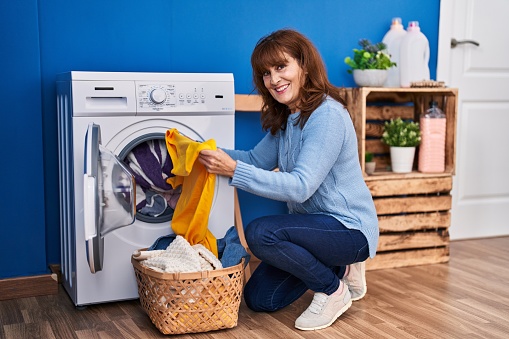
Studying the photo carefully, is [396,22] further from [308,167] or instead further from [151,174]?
[151,174]

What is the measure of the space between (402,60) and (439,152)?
47 centimetres

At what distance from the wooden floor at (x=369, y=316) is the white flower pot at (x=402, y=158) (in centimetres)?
52

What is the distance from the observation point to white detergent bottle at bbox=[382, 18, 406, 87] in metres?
3.22

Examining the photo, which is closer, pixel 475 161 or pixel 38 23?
pixel 38 23

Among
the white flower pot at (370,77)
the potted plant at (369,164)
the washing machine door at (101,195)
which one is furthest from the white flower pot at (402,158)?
the washing machine door at (101,195)

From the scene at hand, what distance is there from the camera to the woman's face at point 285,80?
2.20 m

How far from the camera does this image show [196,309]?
210cm

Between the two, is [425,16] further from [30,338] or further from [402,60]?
[30,338]

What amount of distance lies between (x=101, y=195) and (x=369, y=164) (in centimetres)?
138

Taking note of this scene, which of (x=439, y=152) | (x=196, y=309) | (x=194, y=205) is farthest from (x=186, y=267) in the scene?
(x=439, y=152)

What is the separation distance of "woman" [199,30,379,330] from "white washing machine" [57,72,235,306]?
24cm

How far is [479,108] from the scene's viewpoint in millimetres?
3551

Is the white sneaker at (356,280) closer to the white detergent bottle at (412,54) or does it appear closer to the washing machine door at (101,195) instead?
the washing machine door at (101,195)

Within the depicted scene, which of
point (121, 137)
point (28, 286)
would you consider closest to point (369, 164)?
point (121, 137)
